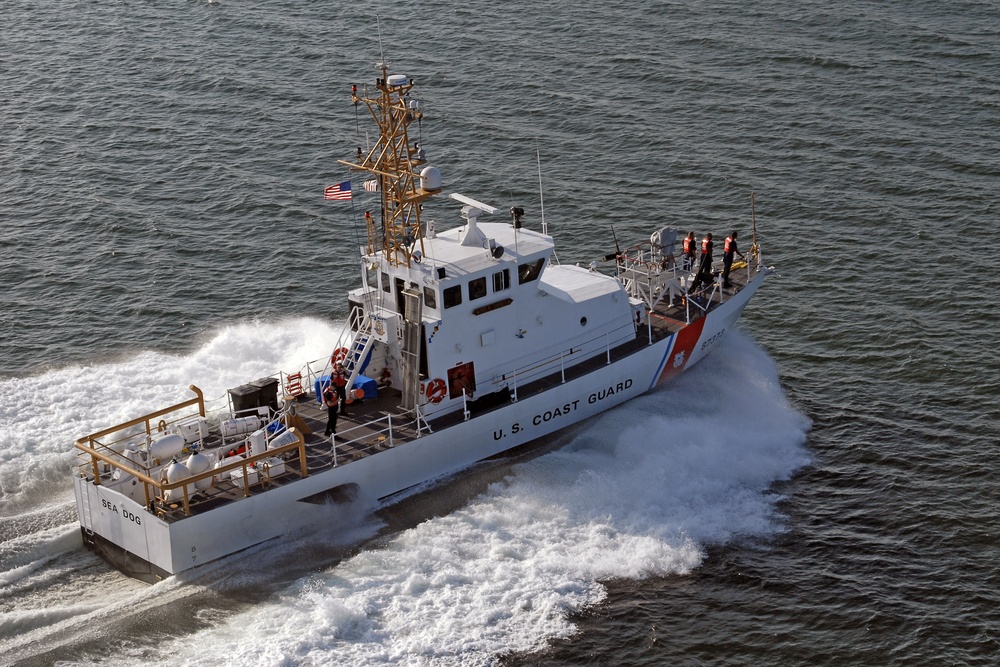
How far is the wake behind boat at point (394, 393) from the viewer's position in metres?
23.5

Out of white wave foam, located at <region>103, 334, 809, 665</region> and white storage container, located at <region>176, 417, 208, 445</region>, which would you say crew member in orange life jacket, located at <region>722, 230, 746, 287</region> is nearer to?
white wave foam, located at <region>103, 334, 809, 665</region>

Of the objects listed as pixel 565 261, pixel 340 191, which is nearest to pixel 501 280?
pixel 340 191

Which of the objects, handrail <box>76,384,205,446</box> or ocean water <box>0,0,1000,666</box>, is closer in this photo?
ocean water <box>0,0,1000,666</box>

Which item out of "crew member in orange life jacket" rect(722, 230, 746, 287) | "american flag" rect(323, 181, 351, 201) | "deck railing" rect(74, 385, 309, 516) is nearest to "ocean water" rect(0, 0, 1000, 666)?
"deck railing" rect(74, 385, 309, 516)

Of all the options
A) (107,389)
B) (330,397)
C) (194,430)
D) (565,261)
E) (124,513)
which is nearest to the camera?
(124,513)

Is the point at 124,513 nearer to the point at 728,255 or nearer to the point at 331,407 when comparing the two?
the point at 331,407

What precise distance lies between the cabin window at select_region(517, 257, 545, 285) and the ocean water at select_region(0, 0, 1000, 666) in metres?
3.51

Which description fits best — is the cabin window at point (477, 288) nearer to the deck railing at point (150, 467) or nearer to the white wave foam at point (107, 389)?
the deck railing at point (150, 467)

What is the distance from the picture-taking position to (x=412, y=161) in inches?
1014

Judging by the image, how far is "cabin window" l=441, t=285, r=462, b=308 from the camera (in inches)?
1000

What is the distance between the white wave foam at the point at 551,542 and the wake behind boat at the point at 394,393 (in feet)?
4.10

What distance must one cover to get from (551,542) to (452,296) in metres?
5.18

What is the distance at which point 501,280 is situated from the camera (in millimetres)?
26156

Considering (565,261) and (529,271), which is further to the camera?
(565,261)
